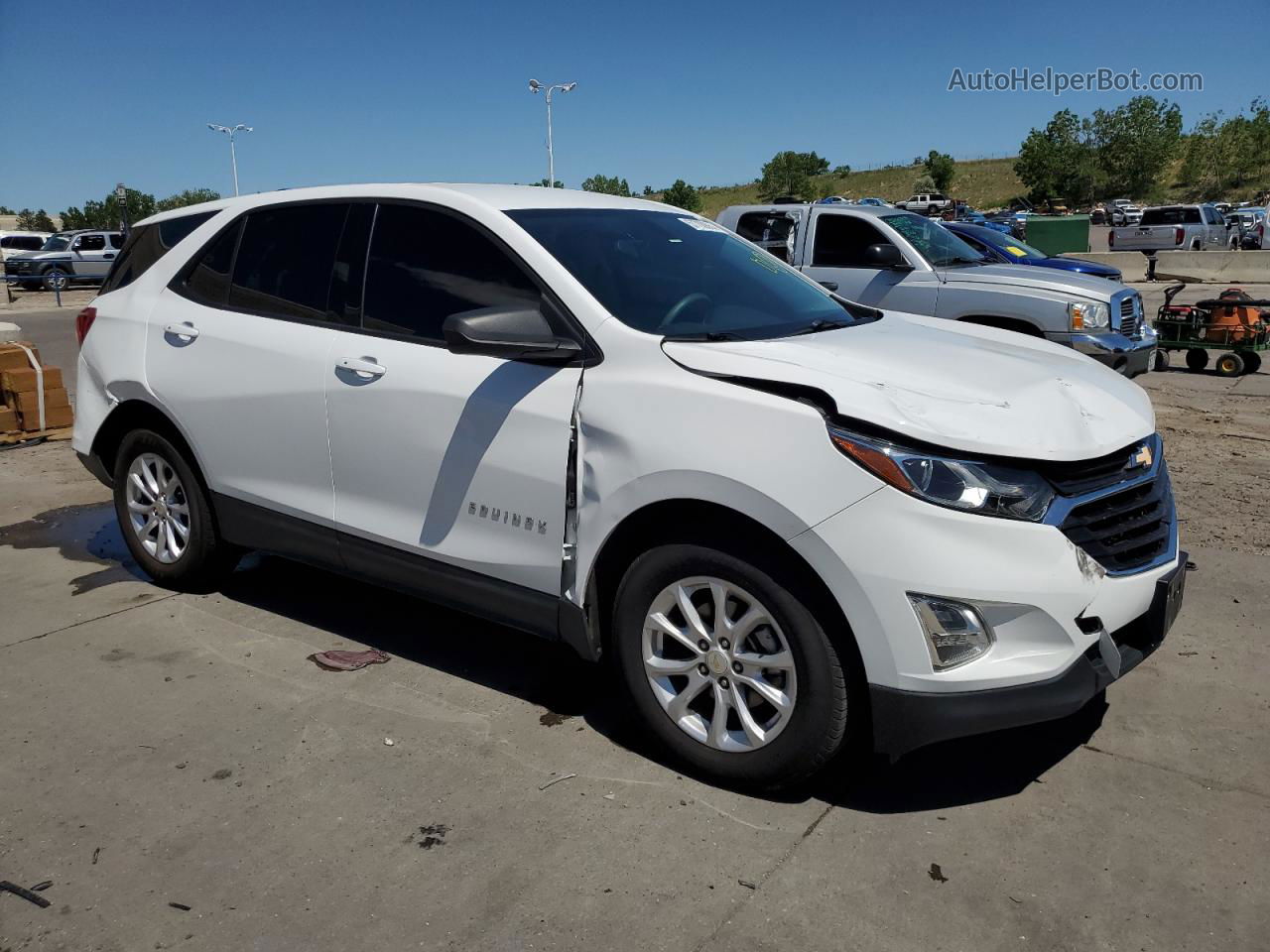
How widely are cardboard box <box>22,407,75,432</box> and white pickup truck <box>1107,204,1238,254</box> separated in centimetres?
3478

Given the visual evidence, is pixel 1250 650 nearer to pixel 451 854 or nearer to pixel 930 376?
pixel 930 376

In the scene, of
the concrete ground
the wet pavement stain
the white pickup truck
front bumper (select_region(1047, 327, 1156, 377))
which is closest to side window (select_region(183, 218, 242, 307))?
the concrete ground

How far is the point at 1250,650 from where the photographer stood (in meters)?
4.27

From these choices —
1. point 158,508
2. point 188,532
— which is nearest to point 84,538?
point 158,508

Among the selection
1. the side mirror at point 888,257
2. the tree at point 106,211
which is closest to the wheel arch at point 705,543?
the side mirror at point 888,257

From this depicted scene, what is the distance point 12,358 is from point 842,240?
24.9 ft

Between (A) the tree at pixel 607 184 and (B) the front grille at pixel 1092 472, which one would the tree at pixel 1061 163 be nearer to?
(A) the tree at pixel 607 184

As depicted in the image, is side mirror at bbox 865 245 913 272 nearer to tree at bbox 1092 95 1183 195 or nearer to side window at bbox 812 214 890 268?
side window at bbox 812 214 890 268

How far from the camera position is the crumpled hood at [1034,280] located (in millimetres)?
9211

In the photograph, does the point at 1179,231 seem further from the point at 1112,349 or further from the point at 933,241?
the point at 1112,349

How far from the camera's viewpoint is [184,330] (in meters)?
4.64

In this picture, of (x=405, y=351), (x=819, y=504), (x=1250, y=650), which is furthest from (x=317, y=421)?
(x=1250, y=650)

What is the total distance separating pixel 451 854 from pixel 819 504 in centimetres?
143

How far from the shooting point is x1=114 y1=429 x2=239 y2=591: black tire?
4.74m
